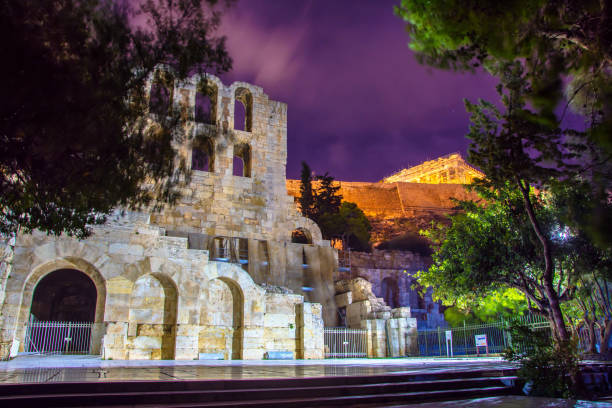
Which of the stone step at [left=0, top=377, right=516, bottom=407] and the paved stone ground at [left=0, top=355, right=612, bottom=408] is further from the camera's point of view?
the paved stone ground at [left=0, top=355, right=612, bottom=408]

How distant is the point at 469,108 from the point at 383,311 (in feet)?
47.4

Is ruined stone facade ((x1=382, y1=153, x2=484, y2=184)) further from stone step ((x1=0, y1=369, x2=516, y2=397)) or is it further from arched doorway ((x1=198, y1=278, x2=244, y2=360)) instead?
stone step ((x1=0, y1=369, x2=516, y2=397))

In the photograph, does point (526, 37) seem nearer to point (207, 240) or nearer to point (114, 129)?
point (114, 129)

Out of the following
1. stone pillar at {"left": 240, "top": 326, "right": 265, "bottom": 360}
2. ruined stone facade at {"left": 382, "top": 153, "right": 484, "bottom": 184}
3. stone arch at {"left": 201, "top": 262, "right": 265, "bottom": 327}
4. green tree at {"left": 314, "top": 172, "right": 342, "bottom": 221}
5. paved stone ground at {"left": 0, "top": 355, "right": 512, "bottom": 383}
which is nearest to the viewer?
paved stone ground at {"left": 0, "top": 355, "right": 512, "bottom": 383}

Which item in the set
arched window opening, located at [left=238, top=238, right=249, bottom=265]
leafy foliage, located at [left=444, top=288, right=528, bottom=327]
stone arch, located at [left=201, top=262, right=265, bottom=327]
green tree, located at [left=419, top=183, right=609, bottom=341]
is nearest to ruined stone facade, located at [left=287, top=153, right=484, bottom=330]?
green tree, located at [left=419, top=183, right=609, bottom=341]

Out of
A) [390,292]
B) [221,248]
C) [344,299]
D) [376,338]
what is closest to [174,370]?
[376,338]

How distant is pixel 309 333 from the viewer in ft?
58.0

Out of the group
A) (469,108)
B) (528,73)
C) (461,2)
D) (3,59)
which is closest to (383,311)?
(469,108)

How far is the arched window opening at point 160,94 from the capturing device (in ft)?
29.0

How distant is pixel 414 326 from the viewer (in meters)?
20.7

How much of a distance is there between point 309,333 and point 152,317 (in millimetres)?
5926

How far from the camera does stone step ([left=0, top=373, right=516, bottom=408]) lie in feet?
18.3

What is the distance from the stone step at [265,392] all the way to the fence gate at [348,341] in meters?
13.3

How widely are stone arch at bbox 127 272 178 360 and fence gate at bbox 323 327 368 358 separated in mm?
7438
